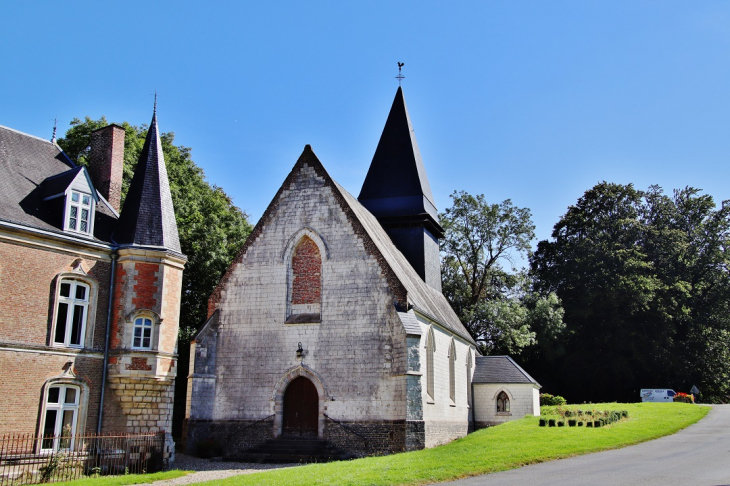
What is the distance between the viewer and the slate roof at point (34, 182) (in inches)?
708

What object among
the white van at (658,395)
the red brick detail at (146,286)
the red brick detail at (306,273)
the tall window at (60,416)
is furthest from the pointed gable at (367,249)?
the white van at (658,395)

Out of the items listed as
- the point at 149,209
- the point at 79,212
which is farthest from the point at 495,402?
the point at 79,212

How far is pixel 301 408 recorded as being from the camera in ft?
73.6

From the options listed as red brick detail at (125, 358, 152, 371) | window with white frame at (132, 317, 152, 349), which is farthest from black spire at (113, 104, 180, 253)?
red brick detail at (125, 358, 152, 371)

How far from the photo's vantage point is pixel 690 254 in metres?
47.8

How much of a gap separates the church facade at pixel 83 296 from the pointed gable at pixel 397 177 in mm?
12678

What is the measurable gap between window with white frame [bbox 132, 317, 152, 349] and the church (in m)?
3.78

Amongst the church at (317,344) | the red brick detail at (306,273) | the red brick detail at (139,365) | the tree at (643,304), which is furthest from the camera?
the tree at (643,304)

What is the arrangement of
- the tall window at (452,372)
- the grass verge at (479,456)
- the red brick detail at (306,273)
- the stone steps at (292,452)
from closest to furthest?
1. the grass verge at (479,456)
2. the stone steps at (292,452)
3. the red brick detail at (306,273)
4. the tall window at (452,372)

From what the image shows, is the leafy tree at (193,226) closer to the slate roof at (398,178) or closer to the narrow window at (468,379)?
the slate roof at (398,178)

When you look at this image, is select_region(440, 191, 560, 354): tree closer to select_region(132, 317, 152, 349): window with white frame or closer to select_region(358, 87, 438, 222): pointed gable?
select_region(358, 87, 438, 222): pointed gable

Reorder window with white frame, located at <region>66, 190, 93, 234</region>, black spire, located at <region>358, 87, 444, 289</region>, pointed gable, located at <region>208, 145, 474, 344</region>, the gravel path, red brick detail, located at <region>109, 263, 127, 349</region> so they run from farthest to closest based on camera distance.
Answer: black spire, located at <region>358, 87, 444, 289</region>
pointed gable, located at <region>208, 145, 474, 344</region>
red brick detail, located at <region>109, 263, 127, 349</region>
window with white frame, located at <region>66, 190, 93, 234</region>
the gravel path

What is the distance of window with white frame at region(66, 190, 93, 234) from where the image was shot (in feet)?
62.3

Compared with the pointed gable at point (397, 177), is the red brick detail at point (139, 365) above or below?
below
